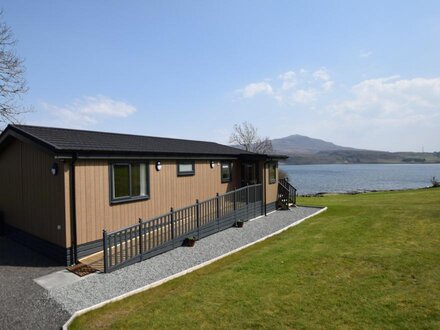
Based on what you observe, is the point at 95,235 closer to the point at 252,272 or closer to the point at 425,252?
the point at 252,272

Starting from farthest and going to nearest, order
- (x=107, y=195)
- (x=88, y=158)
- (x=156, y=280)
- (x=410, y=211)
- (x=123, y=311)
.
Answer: (x=410, y=211) < (x=107, y=195) < (x=88, y=158) < (x=156, y=280) < (x=123, y=311)

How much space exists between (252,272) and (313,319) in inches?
104

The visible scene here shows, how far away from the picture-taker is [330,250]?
9484mm

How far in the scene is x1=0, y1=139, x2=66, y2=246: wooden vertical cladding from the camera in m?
9.30

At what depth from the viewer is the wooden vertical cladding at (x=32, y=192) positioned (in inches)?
366

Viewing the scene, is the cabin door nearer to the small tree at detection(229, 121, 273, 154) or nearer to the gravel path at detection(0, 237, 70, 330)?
the gravel path at detection(0, 237, 70, 330)

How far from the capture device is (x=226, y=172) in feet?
54.8

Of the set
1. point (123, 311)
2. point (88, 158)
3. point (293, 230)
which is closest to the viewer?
point (123, 311)

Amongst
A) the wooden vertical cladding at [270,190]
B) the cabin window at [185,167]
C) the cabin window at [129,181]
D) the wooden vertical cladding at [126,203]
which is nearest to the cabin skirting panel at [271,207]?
the wooden vertical cladding at [270,190]

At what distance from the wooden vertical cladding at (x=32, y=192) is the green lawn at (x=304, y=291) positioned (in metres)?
4.33

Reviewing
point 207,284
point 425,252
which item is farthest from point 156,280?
point 425,252

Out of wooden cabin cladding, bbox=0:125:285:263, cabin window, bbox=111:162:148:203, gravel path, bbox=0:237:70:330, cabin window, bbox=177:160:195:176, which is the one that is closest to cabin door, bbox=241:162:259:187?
cabin window, bbox=177:160:195:176

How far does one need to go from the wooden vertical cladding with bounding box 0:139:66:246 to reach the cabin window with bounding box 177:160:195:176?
5077 millimetres

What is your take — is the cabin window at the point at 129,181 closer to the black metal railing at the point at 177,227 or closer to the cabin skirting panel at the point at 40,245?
the black metal railing at the point at 177,227
